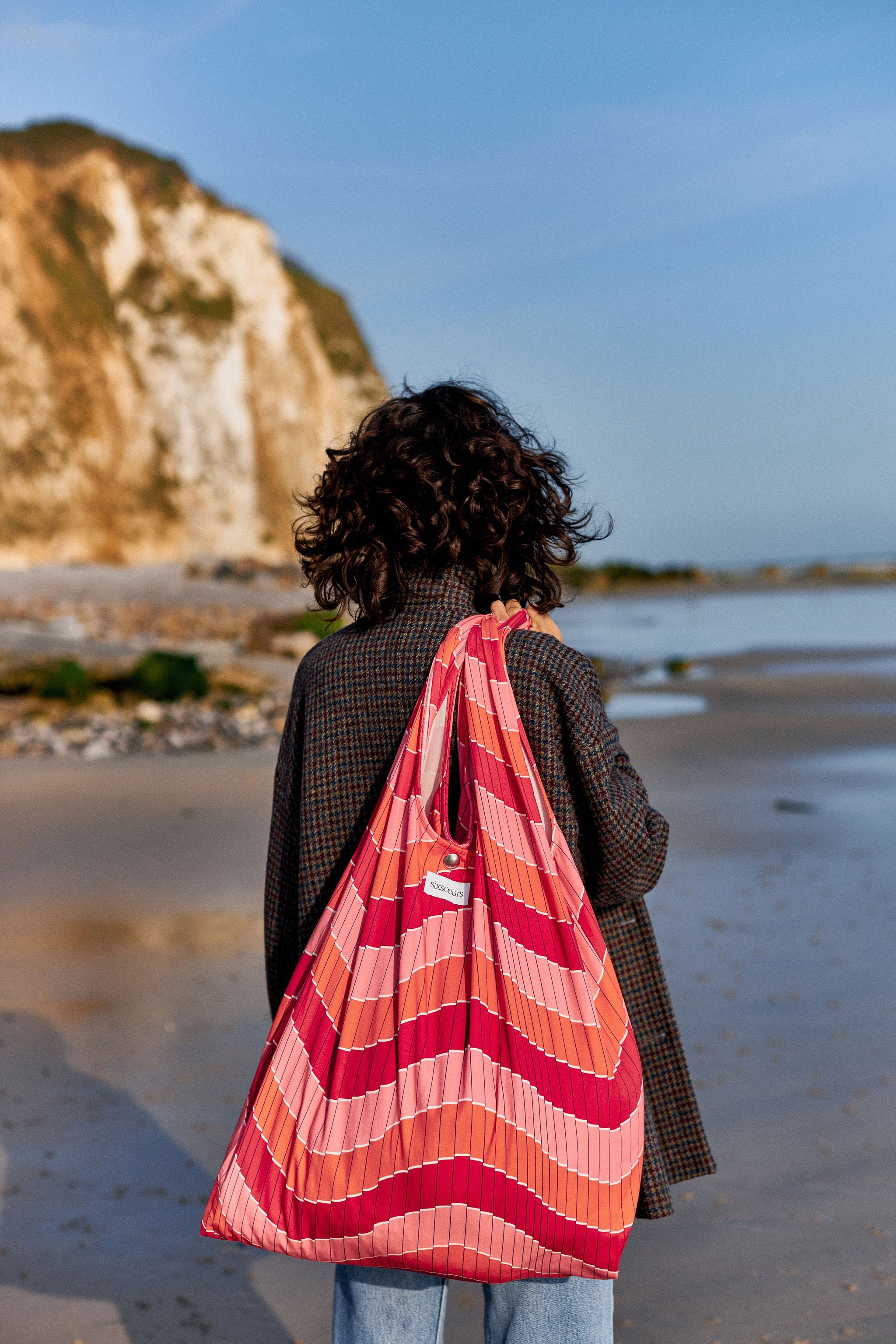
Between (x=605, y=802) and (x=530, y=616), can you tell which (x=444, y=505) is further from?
(x=605, y=802)

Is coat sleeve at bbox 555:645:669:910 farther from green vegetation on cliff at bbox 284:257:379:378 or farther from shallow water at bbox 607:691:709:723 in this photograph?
green vegetation on cliff at bbox 284:257:379:378

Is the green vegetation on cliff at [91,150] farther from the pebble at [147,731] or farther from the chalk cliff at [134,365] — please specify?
the pebble at [147,731]

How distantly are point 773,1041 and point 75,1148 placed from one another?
2.16 meters

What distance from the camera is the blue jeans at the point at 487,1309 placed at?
68.0 inches

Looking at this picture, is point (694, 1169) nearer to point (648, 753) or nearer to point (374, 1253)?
point (374, 1253)

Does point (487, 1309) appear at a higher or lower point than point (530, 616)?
lower

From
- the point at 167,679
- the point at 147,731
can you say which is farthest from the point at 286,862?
the point at 167,679

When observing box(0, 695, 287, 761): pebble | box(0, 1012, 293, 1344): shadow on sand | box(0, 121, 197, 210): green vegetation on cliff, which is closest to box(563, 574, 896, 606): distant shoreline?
box(0, 121, 197, 210): green vegetation on cliff

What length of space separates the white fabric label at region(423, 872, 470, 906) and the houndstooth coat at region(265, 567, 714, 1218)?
174mm

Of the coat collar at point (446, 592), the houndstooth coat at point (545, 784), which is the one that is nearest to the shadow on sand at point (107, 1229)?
the houndstooth coat at point (545, 784)

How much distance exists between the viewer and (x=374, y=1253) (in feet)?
5.17

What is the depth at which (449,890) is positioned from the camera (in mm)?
1601

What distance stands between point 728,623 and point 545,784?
32.0 m

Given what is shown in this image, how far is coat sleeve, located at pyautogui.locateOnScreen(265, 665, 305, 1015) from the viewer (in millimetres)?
1907
